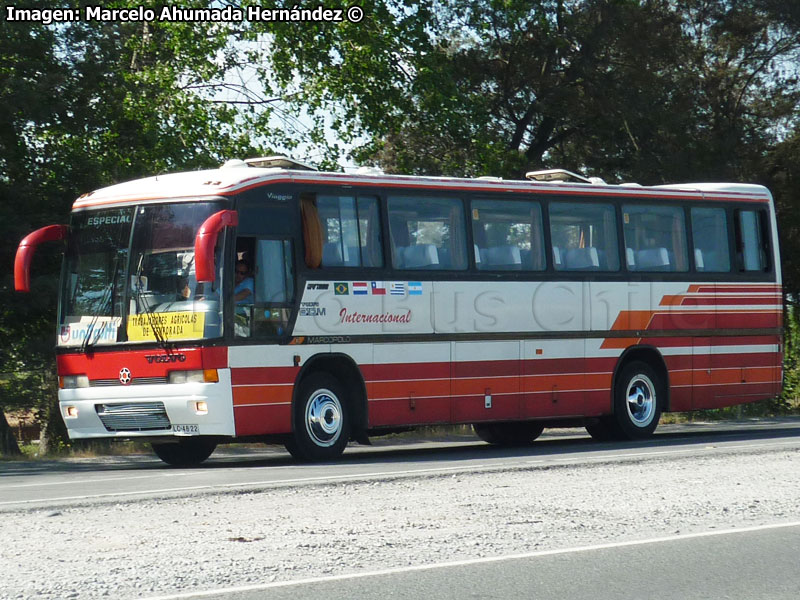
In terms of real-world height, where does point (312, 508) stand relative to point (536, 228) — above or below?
below

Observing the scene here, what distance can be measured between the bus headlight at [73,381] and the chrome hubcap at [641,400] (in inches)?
306

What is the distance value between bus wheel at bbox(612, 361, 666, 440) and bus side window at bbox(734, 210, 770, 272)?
2.42 metres

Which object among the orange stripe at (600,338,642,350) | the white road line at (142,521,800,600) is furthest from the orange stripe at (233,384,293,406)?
the white road line at (142,521,800,600)

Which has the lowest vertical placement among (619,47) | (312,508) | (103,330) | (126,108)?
(312,508)

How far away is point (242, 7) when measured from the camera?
1153 inches

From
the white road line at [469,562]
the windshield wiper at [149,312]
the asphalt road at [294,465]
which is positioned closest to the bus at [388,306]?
the windshield wiper at [149,312]

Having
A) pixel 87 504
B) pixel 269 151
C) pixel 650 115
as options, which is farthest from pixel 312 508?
pixel 650 115

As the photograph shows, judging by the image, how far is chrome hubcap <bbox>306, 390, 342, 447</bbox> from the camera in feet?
52.6

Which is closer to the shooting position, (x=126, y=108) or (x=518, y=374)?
(x=518, y=374)

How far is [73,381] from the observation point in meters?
16.0

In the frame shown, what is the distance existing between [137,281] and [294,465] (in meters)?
2.71

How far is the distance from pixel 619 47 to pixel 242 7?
31.2 ft

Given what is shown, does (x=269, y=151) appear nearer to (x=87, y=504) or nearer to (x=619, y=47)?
(x=619, y=47)

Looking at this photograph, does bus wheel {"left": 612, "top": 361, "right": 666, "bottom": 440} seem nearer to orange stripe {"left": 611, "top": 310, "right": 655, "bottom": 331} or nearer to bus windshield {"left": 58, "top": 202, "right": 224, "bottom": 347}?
orange stripe {"left": 611, "top": 310, "right": 655, "bottom": 331}
